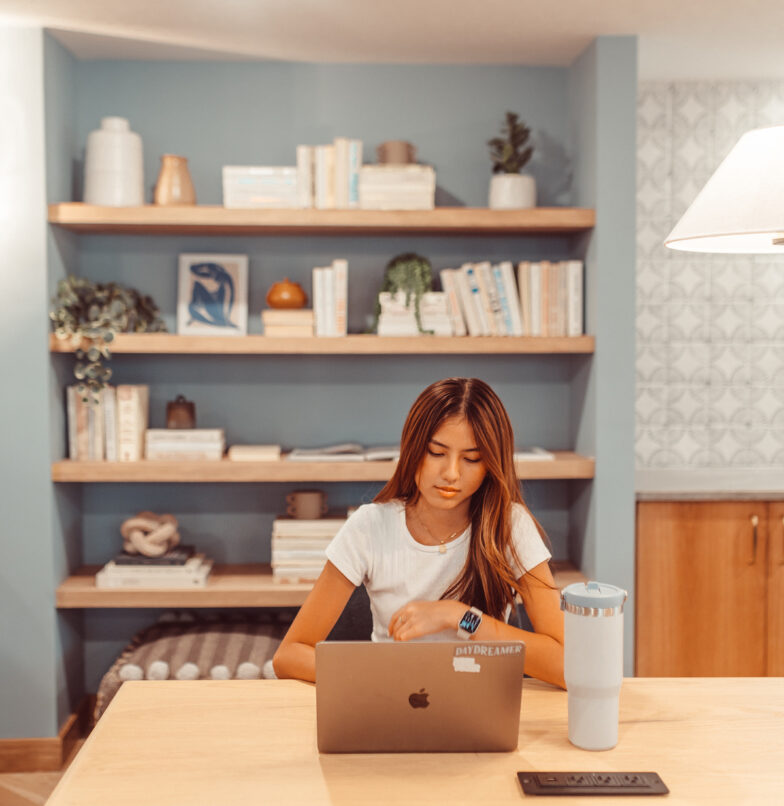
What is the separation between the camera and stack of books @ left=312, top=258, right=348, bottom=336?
2.84 metres

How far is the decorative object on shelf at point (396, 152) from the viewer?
9.32ft

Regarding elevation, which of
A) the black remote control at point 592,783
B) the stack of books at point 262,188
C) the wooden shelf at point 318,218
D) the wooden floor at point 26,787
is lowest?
the wooden floor at point 26,787

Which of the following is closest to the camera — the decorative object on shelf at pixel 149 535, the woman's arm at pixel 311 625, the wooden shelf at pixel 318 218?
the woman's arm at pixel 311 625

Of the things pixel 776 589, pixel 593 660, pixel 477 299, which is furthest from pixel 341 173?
pixel 776 589

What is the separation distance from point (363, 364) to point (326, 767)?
6.82ft

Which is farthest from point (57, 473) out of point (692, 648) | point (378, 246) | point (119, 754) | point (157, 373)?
point (692, 648)

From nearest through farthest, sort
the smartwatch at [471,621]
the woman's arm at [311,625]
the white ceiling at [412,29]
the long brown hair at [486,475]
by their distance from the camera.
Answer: the smartwatch at [471,621] < the woman's arm at [311,625] < the long brown hair at [486,475] < the white ceiling at [412,29]

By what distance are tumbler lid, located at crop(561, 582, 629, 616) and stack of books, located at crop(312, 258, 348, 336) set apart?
176 centimetres

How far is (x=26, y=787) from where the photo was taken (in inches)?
106

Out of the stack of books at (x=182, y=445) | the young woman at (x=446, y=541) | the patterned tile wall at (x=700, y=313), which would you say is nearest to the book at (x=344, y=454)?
the stack of books at (x=182, y=445)

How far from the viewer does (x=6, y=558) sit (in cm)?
278

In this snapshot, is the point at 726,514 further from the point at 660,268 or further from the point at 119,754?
the point at 119,754

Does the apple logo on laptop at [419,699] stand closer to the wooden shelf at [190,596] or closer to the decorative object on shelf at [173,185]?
the wooden shelf at [190,596]

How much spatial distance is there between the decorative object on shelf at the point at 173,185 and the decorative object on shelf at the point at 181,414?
684 mm
